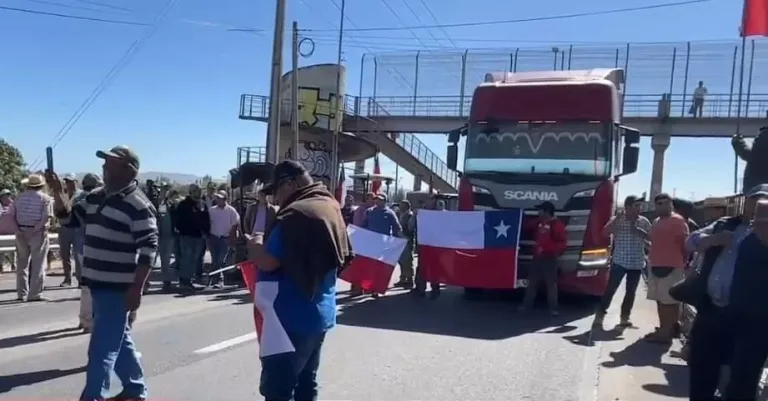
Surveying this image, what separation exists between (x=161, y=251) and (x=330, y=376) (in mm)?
7839

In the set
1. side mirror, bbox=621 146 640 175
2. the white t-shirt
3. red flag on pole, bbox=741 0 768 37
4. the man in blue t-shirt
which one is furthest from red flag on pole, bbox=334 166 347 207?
the man in blue t-shirt

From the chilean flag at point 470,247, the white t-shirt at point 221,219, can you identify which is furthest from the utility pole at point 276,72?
the chilean flag at point 470,247

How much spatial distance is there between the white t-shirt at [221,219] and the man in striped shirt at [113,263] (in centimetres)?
795

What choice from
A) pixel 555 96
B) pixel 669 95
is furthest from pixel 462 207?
pixel 669 95

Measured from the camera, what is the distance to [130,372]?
5.12 m

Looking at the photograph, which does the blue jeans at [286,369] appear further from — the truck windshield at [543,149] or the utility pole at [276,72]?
the utility pole at [276,72]

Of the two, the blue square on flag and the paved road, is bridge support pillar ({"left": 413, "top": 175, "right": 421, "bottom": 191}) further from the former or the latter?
the paved road

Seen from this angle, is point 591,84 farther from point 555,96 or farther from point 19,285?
point 19,285

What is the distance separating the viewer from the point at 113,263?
4.79 meters

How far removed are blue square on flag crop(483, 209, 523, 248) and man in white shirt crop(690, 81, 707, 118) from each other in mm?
26516

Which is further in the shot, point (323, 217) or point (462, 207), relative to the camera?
point (462, 207)

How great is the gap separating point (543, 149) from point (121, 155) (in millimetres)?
7356

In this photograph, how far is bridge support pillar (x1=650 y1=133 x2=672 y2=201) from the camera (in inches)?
1351

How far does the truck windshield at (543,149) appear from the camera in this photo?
10.7 meters
